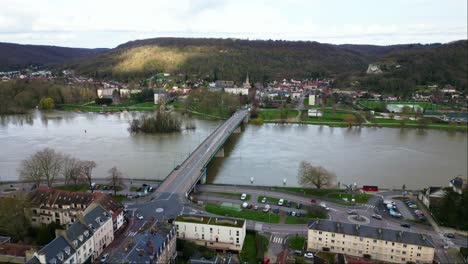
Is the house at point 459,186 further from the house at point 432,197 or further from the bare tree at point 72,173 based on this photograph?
the bare tree at point 72,173

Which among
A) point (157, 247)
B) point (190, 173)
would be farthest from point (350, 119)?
point (157, 247)

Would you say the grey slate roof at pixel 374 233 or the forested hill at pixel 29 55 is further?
the forested hill at pixel 29 55

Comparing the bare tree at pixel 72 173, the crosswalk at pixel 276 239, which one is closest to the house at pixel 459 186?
the crosswalk at pixel 276 239

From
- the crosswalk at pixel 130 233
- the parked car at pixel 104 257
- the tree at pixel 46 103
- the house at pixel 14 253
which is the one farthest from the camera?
the tree at pixel 46 103

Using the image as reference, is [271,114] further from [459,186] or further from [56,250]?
[56,250]

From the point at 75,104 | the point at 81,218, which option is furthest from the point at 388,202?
the point at 75,104

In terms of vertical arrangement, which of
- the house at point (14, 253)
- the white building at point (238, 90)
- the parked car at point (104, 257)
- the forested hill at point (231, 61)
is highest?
the forested hill at point (231, 61)

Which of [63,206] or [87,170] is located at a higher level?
[87,170]
